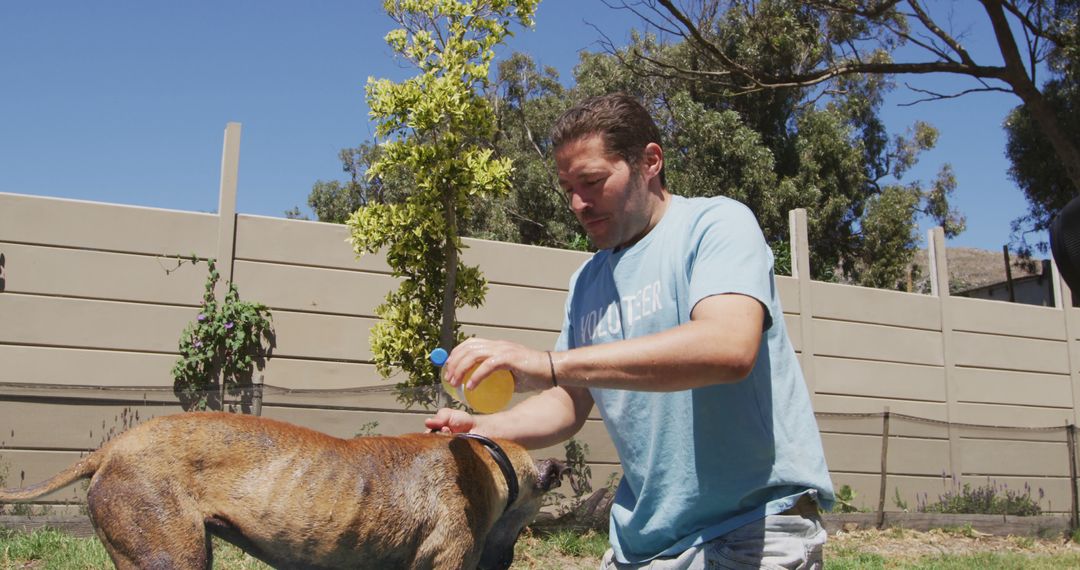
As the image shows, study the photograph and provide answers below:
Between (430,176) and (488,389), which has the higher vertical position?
(430,176)

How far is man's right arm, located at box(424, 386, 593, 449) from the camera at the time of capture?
245 cm

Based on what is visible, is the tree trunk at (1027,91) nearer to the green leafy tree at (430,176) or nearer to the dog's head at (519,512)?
the green leafy tree at (430,176)

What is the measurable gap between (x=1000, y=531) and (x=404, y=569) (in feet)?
29.0

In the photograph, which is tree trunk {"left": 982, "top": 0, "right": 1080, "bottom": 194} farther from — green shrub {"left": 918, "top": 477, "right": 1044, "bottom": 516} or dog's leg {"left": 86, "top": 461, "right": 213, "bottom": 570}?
dog's leg {"left": 86, "top": 461, "right": 213, "bottom": 570}

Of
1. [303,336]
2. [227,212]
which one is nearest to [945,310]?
[303,336]

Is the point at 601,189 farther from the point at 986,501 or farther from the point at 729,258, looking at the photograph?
the point at 986,501

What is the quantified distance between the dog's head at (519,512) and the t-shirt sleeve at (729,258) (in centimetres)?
61

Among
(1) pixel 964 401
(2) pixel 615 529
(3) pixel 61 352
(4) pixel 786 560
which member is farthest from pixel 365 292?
(1) pixel 964 401

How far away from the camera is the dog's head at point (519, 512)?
7.20 feet

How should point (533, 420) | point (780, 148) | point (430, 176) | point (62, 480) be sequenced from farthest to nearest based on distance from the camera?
point (780, 148) < point (430, 176) < point (533, 420) < point (62, 480)

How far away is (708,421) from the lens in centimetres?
214

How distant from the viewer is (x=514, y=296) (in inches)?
339

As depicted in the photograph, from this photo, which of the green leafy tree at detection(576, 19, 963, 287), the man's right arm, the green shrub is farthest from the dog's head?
the green leafy tree at detection(576, 19, 963, 287)

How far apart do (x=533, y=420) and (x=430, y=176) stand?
458 centimetres
